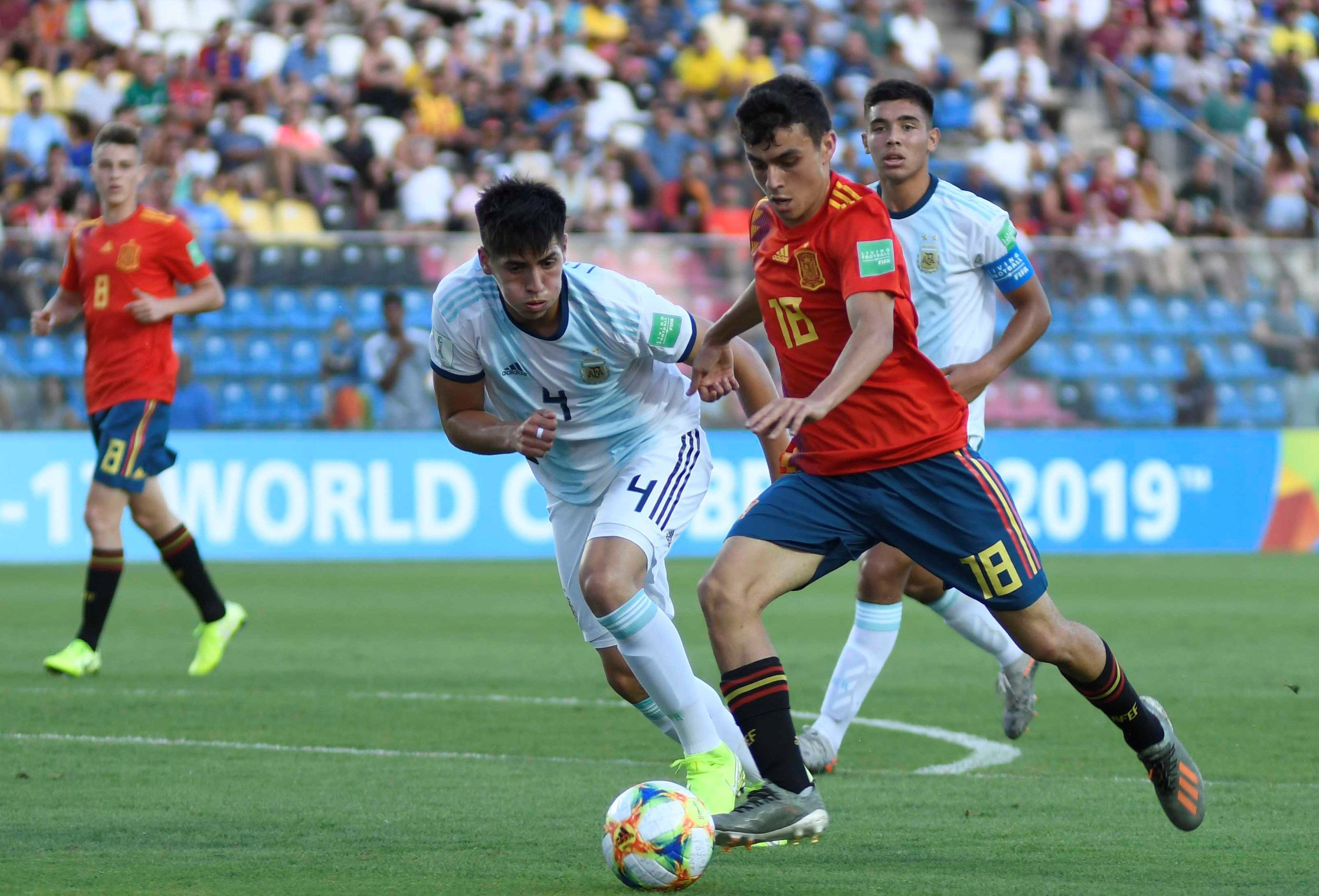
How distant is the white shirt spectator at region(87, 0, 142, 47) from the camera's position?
1906 cm

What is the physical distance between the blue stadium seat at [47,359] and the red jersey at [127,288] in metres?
6.28

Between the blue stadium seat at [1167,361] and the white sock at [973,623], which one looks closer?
the white sock at [973,623]

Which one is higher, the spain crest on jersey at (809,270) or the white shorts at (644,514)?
the spain crest on jersey at (809,270)

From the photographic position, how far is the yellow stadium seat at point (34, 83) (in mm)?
18359

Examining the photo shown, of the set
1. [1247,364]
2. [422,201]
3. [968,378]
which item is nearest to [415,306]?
[422,201]

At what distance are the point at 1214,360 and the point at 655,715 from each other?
1253 centimetres

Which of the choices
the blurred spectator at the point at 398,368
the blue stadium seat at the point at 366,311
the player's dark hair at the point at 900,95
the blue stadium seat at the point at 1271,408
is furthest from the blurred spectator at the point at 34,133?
the player's dark hair at the point at 900,95

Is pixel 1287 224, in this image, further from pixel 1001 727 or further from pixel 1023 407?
pixel 1001 727

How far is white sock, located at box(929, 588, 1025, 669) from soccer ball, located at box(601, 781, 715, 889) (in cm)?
271

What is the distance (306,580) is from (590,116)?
720 cm

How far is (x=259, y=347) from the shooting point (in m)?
15.5

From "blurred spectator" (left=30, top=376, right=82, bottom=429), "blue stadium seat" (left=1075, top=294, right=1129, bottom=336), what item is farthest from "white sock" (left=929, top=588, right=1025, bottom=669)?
"blue stadium seat" (left=1075, top=294, right=1129, bottom=336)

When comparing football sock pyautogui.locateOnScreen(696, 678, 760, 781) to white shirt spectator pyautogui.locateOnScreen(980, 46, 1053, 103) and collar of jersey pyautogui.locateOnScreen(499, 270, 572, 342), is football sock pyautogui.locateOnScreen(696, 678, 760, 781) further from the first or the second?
white shirt spectator pyautogui.locateOnScreen(980, 46, 1053, 103)

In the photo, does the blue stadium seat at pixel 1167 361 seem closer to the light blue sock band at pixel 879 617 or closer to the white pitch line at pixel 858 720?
the white pitch line at pixel 858 720
